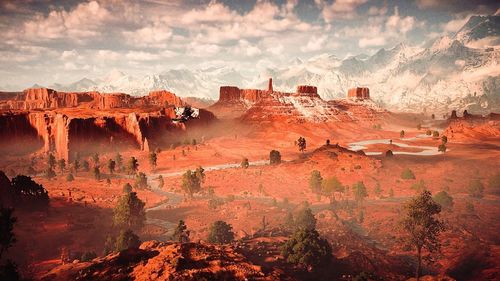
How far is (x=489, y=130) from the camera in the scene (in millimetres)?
157000

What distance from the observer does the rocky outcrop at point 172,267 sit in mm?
31391

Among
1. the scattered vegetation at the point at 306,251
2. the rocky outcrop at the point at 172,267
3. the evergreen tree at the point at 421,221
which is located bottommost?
the scattered vegetation at the point at 306,251

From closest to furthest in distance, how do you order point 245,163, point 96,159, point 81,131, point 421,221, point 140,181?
point 421,221, point 140,181, point 245,163, point 96,159, point 81,131

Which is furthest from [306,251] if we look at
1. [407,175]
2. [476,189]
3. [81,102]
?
[81,102]

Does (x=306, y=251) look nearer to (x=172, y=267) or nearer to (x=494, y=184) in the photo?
(x=172, y=267)

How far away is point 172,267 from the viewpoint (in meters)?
31.7

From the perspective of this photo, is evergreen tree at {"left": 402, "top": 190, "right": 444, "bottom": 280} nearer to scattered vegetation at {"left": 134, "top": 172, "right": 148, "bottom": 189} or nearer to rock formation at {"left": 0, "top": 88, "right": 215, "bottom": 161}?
scattered vegetation at {"left": 134, "top": 172, "right": 148, "bottom": 189}

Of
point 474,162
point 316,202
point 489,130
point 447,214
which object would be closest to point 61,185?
point 316,202

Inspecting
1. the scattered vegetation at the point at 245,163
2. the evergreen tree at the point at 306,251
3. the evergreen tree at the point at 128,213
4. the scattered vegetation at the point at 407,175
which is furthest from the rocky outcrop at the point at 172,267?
the scattered vegetation at the point at 407,175

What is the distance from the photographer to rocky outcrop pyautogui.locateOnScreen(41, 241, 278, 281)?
3139 cm

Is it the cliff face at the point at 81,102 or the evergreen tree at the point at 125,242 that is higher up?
the cliff face at the point at 81,102

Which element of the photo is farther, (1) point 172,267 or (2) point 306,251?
(2) point 306,251

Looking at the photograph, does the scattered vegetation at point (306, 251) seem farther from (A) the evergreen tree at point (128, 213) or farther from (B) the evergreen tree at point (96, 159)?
(B) the evergreen tree at point (96, 159)

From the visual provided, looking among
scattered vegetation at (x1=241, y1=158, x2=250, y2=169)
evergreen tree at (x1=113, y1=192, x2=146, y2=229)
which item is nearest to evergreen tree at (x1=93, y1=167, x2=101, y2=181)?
evergreen tree at (x1=113, y1=192, x2=146, y2=229)
